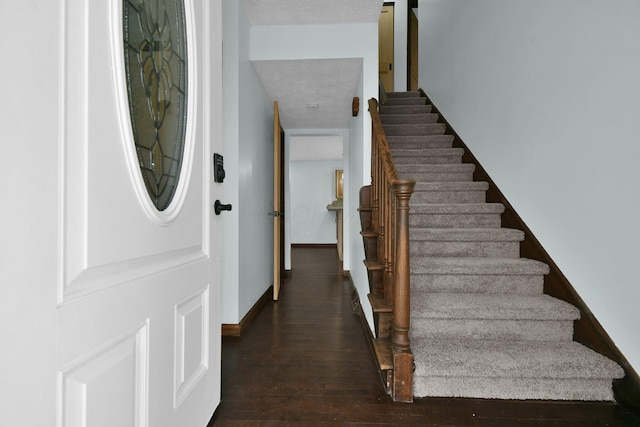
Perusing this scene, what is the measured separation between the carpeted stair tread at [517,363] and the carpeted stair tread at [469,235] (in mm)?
846

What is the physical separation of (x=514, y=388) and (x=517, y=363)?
0.13 meters

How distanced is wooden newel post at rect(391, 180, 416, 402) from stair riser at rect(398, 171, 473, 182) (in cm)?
149

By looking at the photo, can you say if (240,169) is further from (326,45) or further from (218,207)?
(326,45)

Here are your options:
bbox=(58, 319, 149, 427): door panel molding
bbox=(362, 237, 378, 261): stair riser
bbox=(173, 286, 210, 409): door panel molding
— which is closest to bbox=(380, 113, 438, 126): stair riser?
bbox=(362, 237, 378, 261): stair riser

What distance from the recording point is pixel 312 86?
3.26m

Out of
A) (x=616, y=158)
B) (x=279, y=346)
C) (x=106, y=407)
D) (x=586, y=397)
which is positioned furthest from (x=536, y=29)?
(x=106, y=407)

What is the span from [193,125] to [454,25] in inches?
144

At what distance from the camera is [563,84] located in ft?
A: 6.34

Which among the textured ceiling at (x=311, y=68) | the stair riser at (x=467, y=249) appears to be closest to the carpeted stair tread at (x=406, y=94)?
the textured ceiling at (x=311, y=68)

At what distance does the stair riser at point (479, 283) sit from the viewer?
2.01m

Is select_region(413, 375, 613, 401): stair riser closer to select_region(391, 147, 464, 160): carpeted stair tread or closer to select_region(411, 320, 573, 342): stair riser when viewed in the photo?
select_region(411, 320, 573, 342): stair riser

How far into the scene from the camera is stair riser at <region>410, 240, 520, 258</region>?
2.29 m

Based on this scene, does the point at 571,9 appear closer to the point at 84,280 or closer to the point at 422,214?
the point at 422,214

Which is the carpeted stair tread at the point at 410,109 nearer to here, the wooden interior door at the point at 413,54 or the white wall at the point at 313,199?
the wooden interior door at the point at 413,54
